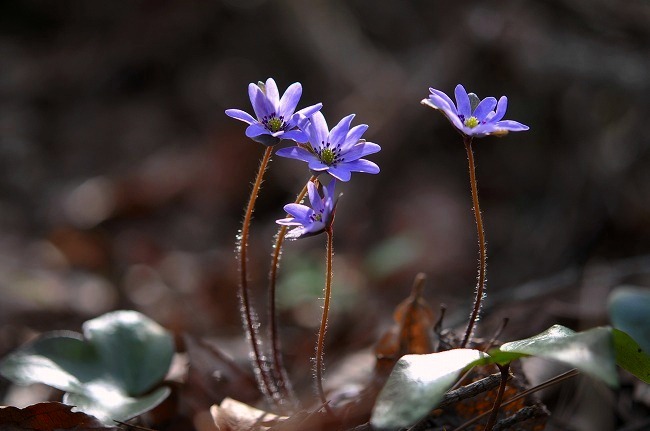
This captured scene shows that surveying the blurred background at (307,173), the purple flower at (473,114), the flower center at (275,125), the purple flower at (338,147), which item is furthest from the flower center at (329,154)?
the blurred background at (307,173)

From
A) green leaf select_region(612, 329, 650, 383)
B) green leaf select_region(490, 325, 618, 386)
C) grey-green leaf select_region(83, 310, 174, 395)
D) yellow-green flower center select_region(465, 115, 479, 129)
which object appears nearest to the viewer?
green leaf select_region(490, 325, 618, 386)

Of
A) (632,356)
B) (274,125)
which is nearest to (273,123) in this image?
(274,125)

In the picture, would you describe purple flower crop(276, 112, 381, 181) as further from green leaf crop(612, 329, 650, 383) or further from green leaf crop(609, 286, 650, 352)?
green leaf crop(609, 286, 650, 352)

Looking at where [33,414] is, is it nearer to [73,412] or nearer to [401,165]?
[73,412]

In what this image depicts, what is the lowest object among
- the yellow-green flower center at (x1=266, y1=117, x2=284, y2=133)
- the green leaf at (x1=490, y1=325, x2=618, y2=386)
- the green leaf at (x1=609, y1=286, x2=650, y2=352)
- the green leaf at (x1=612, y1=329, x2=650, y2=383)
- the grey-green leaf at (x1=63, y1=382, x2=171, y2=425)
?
the grey-green leaf at (x1=63, y1=382, x2=171, y2=425)

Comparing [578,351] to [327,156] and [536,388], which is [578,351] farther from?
[327,156]

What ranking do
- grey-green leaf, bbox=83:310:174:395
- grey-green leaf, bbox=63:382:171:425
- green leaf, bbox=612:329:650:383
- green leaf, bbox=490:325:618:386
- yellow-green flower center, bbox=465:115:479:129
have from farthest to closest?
grey-green leaf, bbox=83:310:174:395
grey-green leaf, bbox=63:382:171:425
yellow-green flower center, bbox=465:115:479:129
green leaf, bbox=612:329:650:383
green leaf, bbox=490:325:618:386

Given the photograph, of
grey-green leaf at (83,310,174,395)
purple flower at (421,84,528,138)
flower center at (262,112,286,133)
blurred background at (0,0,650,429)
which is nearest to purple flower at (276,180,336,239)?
flower center at (262,112,286,133)
